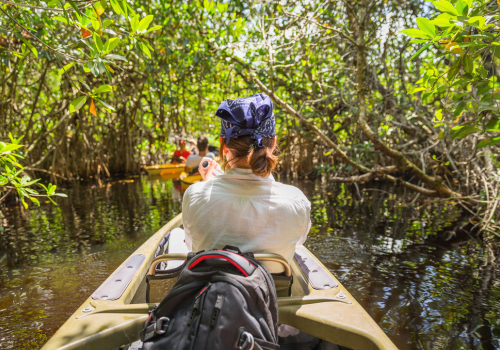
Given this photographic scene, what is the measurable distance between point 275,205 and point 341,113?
7.41 m

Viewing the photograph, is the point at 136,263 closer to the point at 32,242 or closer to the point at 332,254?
the point at 332,254

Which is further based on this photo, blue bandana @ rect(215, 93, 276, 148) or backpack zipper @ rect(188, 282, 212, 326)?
blue bandana @ rect(215, 93, 276, 148)

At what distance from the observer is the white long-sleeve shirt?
1.29m

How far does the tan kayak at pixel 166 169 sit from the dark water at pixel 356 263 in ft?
16.0

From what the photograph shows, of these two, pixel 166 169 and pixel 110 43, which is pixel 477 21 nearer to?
pixel 110 43

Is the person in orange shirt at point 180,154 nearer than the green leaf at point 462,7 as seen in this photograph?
No

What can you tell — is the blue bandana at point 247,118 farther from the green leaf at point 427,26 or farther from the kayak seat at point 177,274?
the green leaf at point 427,26

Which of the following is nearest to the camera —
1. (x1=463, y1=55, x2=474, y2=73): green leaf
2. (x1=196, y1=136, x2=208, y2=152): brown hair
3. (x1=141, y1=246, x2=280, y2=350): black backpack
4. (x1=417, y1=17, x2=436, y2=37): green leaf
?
(x1=141, y1=246, x2=280, y2=350): black backpack

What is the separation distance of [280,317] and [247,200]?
0.53 meters

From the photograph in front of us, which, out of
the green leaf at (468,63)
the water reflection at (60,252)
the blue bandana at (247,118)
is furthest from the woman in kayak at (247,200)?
the water reflection at (60,252)

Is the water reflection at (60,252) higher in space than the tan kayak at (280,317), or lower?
lower

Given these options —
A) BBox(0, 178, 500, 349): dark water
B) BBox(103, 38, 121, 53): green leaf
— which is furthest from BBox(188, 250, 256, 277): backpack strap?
BBox(0, 178, 500, 349): dark water

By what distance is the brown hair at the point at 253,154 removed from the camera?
1325 mm

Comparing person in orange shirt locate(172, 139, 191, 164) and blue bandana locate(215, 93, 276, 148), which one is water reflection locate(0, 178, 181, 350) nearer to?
blue bandana locate(215, 93, 276, 148)
